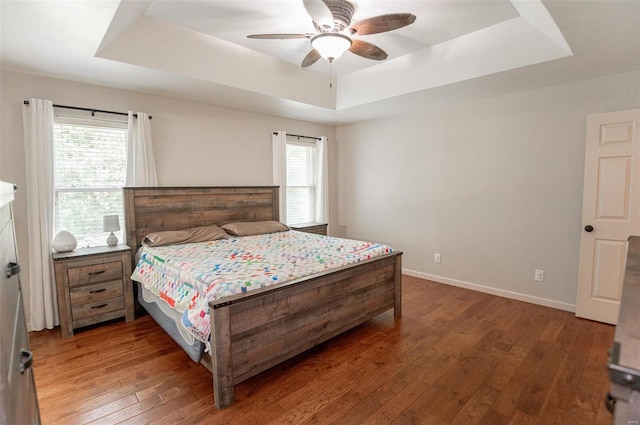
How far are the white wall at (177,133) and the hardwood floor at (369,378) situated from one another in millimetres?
1289

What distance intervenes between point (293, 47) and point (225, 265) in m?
2.30

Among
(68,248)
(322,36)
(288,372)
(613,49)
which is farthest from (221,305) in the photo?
(613,49)

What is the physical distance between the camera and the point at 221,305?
6.11 feet

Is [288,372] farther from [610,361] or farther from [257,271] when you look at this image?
[610,361]

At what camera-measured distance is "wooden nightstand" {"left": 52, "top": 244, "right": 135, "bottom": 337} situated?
2.81 meters

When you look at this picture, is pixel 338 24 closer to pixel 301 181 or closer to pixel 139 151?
pixel 139 151

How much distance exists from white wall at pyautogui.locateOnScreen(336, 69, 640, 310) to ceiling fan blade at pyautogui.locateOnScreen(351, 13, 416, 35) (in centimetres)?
224

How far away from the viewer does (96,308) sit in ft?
9.74

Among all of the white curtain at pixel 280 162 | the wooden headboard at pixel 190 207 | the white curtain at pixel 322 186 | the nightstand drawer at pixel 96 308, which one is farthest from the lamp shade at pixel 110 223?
the white curtain at pixel 322 186

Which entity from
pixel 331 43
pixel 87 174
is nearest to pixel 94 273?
pixel 87 174

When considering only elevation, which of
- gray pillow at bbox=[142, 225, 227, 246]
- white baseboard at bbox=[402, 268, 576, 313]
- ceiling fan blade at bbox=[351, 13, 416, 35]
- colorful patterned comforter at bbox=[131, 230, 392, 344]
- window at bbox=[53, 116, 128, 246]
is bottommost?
white baseboard at bbox=[402, 268, 576, 313]

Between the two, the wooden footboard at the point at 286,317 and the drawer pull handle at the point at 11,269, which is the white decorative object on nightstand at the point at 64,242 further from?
the drawer pull handle at the point at 11,269

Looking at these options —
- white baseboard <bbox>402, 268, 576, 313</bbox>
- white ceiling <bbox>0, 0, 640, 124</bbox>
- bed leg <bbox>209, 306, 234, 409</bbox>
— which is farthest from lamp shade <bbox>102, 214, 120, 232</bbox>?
white baseboard <bbox>402, 268, 576, 313</bbox>

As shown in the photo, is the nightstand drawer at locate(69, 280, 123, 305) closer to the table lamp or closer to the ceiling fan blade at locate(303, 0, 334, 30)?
the table lamp
